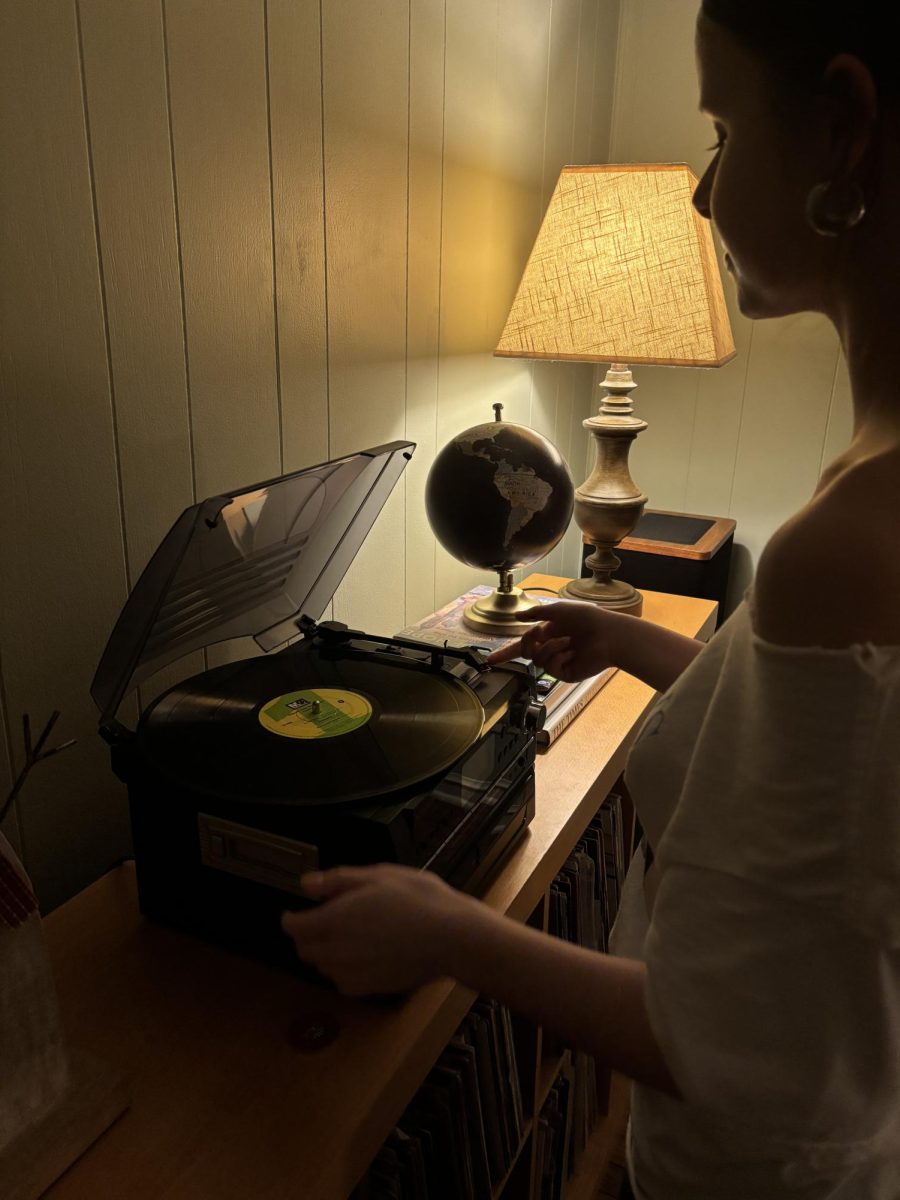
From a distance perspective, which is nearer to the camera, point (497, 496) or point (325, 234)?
point (325, 234)

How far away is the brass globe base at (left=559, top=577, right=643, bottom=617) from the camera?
1.83m

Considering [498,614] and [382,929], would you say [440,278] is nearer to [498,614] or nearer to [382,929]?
[498,614]

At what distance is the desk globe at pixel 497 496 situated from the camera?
4.87 ft

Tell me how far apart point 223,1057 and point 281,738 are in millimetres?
276

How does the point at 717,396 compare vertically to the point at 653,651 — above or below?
above

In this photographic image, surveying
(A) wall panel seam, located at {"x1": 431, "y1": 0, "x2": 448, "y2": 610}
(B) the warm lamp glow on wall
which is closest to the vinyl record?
(A) wall panel seam, located at {"x1": 431, "y1": 0, "x2": 448, "y2": 610}

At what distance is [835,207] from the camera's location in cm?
54

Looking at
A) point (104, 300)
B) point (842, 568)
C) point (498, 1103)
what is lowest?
point (498, 1103)

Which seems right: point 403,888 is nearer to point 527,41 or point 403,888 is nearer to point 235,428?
point 235,428

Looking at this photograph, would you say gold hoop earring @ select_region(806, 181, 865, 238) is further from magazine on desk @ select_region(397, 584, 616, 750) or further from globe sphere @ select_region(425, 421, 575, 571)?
globe sphere @ select_region(425, 421, 575, 571)

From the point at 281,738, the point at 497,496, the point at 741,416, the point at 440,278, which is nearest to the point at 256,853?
the point at 281,738

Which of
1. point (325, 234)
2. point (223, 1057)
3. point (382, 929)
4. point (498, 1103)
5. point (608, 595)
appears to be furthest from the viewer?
point (608, 595)

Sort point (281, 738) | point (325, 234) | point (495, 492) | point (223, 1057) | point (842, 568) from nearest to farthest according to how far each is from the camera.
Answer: point (842, 568)
point (223, 1057)
point (281, 738)
point (325, 234)
point (495, 492)

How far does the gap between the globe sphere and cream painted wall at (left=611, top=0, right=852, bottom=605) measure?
1.09 metres
